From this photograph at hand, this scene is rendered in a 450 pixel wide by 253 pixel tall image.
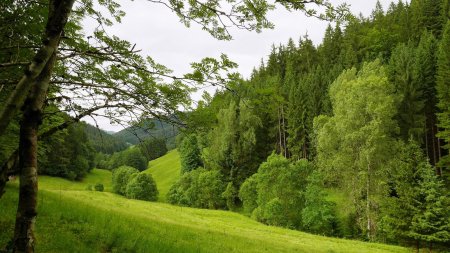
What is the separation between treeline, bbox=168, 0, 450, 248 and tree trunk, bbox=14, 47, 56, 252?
282 cm

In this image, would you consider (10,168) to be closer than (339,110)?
Yes

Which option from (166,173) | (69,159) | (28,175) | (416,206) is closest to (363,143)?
(416,206)

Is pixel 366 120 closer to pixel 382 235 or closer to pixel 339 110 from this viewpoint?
pixel 339 110

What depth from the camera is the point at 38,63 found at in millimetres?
4148

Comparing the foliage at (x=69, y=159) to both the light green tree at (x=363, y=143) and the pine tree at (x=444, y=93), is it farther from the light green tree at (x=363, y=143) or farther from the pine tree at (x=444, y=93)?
the pine tree at (x=444, y=93)

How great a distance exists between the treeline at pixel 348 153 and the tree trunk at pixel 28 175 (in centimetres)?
282

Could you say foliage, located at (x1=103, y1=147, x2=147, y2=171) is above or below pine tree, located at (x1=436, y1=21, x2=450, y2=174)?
below

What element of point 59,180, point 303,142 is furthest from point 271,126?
point 59,180

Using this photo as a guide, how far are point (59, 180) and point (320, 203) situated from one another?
58858mm

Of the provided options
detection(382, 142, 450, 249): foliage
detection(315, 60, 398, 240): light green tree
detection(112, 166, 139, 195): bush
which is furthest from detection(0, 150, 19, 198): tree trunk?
detection(112, 166, 139, 195): bush

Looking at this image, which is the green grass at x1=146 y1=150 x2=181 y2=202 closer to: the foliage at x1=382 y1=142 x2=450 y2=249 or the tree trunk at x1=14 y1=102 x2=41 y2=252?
the foliage at x1=382 y1=142 x2=450 y2=249

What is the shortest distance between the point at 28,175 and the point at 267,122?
219 feet

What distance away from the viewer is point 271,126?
70750 mm

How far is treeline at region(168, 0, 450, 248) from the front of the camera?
106ft
